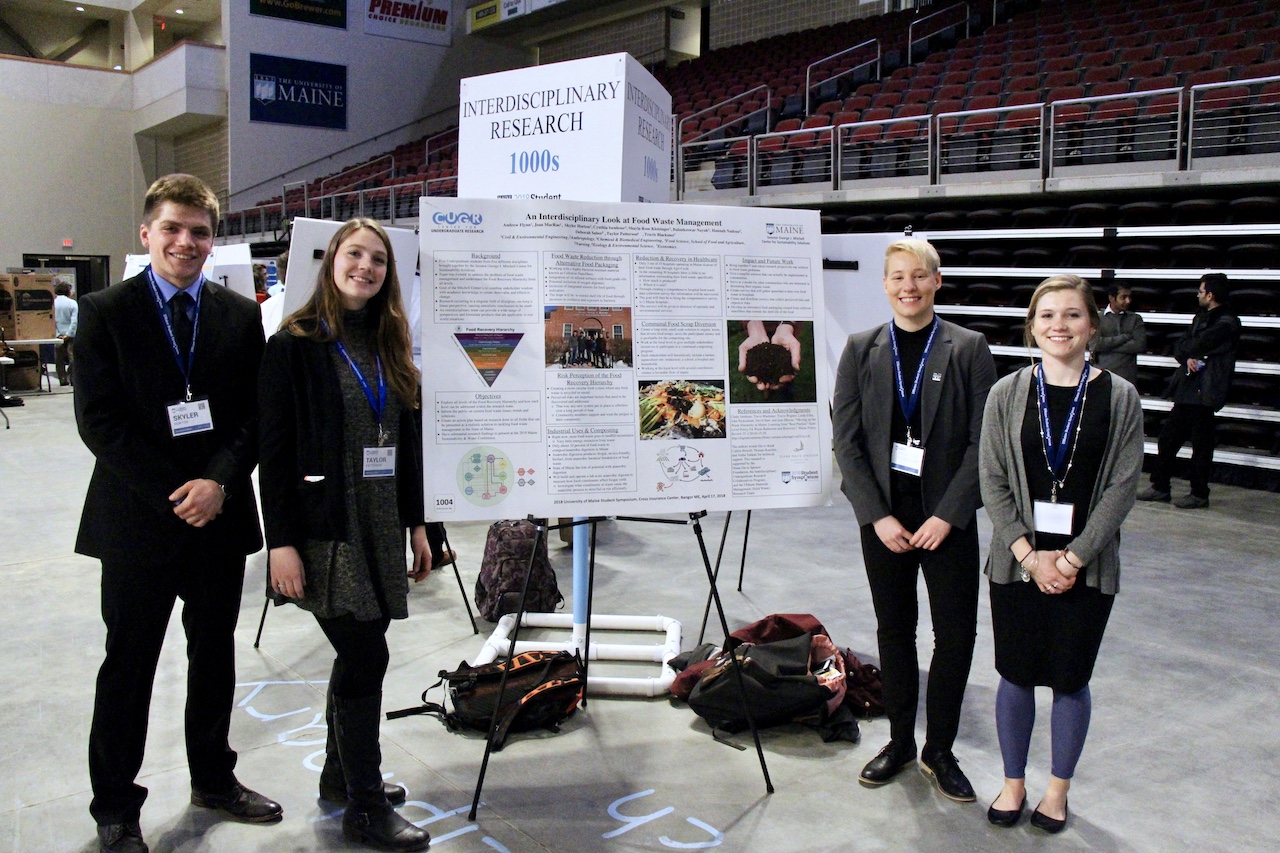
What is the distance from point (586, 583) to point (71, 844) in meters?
1.80

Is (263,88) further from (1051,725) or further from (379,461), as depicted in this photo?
(1051,725)

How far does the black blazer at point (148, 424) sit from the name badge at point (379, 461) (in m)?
0.31

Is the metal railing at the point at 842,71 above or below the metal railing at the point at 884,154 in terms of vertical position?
above

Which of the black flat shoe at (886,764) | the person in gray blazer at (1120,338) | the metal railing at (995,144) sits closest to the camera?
the black flat shoe at (886,764)

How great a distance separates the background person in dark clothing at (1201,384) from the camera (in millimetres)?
6395

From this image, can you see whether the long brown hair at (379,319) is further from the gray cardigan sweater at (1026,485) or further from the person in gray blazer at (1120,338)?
the person in gray blazer at (1120,338)

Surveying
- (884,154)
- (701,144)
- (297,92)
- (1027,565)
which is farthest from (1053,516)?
(297,92)

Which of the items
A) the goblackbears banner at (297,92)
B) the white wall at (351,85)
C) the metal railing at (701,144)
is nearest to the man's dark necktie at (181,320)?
the metal railing at (701,144)

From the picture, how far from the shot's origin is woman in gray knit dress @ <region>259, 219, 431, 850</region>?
2.19m

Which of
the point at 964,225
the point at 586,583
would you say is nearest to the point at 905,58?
the point at 964,225

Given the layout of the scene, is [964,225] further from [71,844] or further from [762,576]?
[71,844]

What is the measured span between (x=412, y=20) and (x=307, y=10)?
2.28m

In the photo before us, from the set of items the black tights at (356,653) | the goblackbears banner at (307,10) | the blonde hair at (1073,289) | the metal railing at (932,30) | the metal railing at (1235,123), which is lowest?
the black tights at (356,653)

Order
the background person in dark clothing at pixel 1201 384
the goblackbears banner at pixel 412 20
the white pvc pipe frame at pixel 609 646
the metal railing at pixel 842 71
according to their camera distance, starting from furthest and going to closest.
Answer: the goblackbears banner at pixel 412 20 → the metal railing at pixel 842 71 → the background person in dark clothing at pixel 1201 384 → the white pvc pipe frame at pixel 609 646
